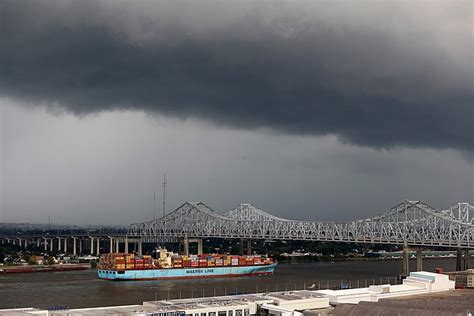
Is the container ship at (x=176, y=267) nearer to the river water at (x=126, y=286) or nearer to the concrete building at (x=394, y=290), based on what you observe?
the river water at (x=126, y=286)

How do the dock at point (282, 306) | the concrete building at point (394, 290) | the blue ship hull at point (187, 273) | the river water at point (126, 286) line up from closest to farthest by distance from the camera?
the dock at point (282, 306) < the concrete building at point (394, 290) < the river water at point (126, 286) < the blue ship hull at point (187, 273)

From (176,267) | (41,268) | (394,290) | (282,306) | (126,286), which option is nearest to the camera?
(282,306)

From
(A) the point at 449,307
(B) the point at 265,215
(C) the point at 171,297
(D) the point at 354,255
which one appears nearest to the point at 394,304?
(A) the point at 449,307

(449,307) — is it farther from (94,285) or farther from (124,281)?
(124,281)

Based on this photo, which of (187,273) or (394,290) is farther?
(187,273)

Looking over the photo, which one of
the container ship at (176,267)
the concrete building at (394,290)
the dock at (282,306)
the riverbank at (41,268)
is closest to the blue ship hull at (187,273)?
the container ship at (176,267)

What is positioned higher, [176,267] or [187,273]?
[176,267]

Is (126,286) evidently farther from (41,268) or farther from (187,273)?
(41,268)

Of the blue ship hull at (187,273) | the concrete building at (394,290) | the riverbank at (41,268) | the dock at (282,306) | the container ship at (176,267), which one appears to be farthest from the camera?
the riverbank at (41,268)

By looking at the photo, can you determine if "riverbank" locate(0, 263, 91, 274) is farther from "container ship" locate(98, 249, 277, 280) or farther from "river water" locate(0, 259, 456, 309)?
"container ship" locate(98, 249, 277, 280)

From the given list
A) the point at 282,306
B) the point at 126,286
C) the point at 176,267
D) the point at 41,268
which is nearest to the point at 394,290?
the point at 282,306
